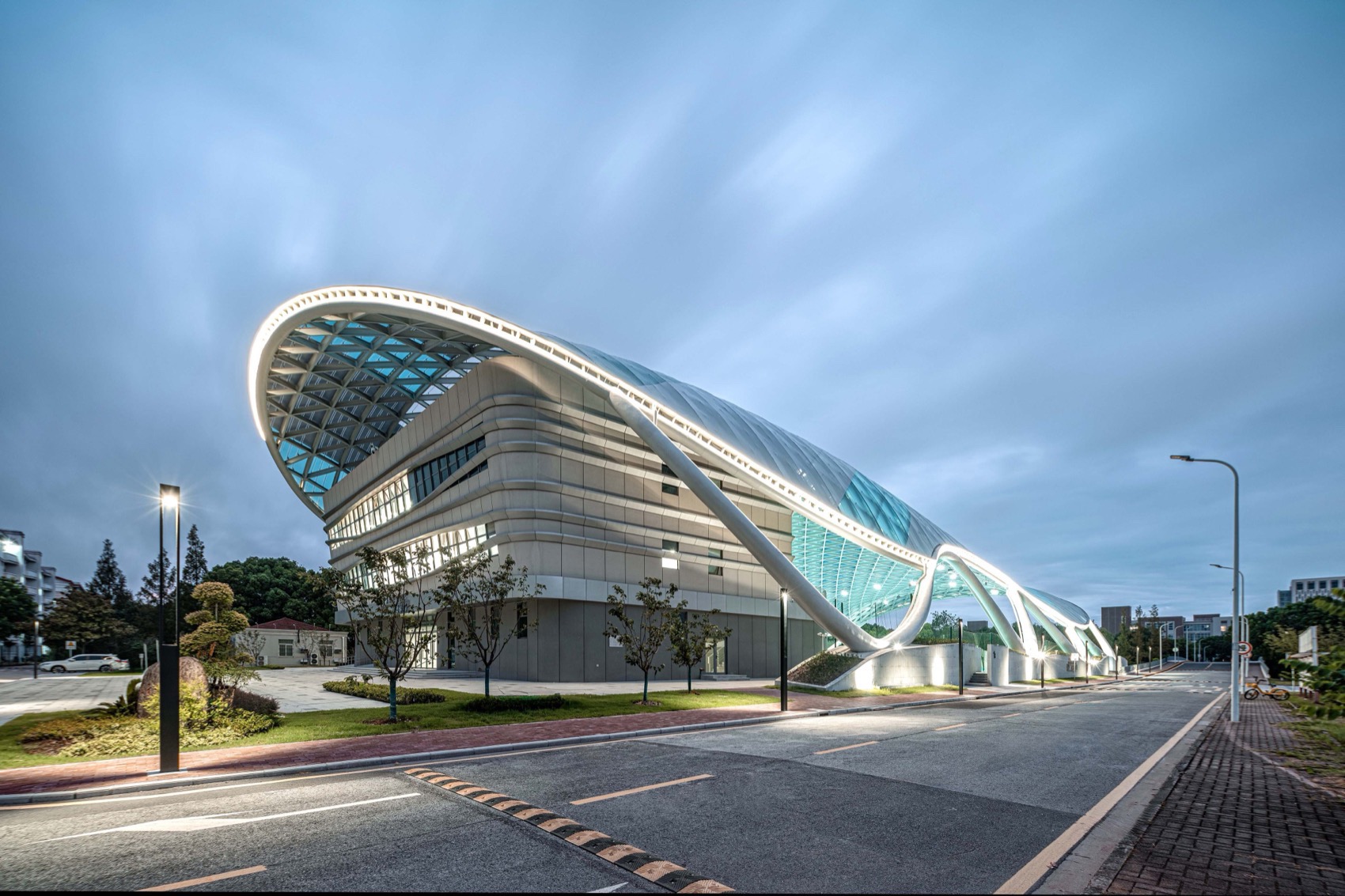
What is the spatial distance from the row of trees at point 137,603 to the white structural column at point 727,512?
1474 inches

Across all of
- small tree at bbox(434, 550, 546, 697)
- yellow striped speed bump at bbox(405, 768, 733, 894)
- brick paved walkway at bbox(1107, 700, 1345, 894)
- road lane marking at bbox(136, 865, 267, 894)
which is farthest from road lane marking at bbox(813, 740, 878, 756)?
small tree at bbox(434, 550, 546, 697)

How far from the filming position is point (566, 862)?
7.73 meters

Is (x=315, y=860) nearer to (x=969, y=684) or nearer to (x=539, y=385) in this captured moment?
(x=539, y=385)

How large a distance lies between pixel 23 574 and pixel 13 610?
48418 mm

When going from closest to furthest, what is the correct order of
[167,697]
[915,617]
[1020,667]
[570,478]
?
[167,697] → [570,478] → [915,617] → [1020,667]

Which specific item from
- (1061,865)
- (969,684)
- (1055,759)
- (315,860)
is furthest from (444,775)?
(969,684)

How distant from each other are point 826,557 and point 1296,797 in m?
47.7

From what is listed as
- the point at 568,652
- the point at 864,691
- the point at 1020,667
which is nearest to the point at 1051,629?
the point at 1020,667

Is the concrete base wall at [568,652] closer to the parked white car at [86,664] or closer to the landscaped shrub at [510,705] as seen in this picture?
the landscaped shrub at [510,705]

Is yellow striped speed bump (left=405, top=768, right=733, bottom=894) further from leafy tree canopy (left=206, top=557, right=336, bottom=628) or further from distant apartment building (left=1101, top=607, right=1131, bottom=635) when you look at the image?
distant apartment building (left=1101, top=607, right=1131, bottom=635)

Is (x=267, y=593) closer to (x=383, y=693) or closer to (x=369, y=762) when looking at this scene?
(x=383, y=693)

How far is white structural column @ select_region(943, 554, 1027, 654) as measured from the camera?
60.8 meters

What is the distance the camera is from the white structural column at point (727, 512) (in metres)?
36.1

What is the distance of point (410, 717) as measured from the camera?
2061 cm
